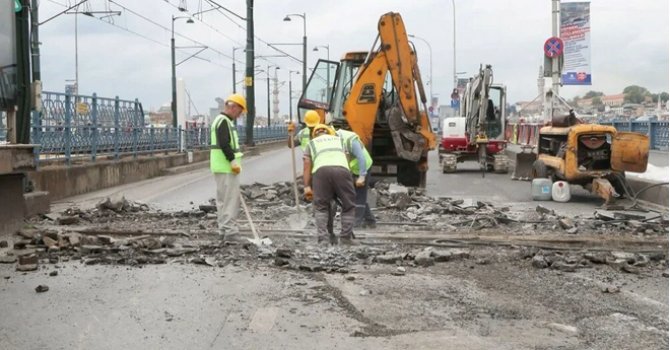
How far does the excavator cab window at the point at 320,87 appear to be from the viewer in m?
16.1

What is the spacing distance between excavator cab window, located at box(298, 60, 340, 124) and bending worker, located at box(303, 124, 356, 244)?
7155 mm

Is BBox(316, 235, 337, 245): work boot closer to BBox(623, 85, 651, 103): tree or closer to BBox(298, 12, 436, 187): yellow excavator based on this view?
BBox(298, 12, 436, 187): yellow excavator

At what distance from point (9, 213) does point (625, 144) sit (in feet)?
33.5

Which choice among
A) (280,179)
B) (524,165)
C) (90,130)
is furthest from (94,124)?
(524,165)

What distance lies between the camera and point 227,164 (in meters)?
9.36

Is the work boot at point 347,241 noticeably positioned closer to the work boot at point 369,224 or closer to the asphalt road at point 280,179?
the work boot at point 369,224

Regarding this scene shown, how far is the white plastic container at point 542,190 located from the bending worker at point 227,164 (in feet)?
23.9

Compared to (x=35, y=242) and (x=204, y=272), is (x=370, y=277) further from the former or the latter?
(x=35, y=242)

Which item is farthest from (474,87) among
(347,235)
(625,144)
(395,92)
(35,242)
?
(35,242)

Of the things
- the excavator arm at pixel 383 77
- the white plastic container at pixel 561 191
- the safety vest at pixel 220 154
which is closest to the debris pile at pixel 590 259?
the safety vest at pixel 220 154

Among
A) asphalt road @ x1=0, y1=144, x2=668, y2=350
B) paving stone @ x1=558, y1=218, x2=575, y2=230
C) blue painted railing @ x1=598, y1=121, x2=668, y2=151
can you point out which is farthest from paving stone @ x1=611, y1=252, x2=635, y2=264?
blue painted railing @ x1=598, y1=121, x2=668, y2=151

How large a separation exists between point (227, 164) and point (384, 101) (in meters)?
6.87

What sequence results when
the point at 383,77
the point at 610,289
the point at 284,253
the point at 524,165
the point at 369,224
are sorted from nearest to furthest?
the point at 610,289 → the point at 284,253 → the point at 369,224 → the point at 383,77 → the point at 524,165

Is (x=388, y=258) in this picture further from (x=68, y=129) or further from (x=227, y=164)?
(x=68, y=129)
